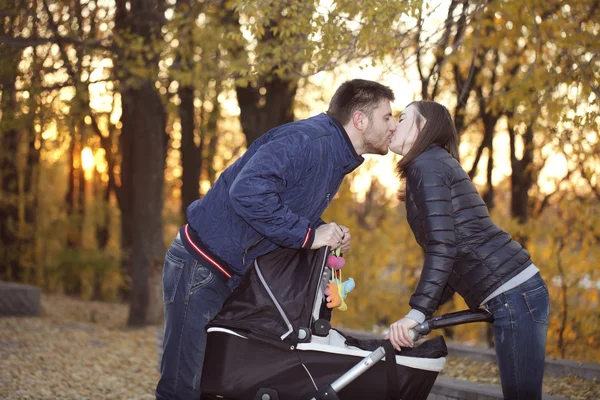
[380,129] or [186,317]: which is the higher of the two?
[380,129]

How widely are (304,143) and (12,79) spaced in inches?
331

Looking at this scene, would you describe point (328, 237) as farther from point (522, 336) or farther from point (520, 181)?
point (520, 181)

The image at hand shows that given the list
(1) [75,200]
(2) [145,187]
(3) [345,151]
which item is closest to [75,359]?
(2) [145,187]

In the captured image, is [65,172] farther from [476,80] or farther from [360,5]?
[360,5]

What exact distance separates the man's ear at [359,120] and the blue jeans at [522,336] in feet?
3.48

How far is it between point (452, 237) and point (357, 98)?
91cm

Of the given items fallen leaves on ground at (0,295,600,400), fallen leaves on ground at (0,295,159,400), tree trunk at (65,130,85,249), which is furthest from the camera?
tree trunk at (65,130,85,249)

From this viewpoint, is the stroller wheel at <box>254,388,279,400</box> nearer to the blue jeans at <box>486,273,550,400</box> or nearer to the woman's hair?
the blue jeans at <box>486,273,550,400</box>

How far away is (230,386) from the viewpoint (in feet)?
10.4

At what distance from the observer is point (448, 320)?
3.18 meters

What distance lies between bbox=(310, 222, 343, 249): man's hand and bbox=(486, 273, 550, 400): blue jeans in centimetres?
77

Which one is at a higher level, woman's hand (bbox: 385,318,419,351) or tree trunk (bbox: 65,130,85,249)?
tree trunk (bbox: 65,130,85,249)

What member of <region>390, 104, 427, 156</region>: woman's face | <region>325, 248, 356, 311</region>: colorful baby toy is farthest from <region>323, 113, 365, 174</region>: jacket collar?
<region>325, 248, 356, 311</region>: colorful baby toy

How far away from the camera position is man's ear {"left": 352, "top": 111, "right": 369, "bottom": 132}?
11.6 feet
